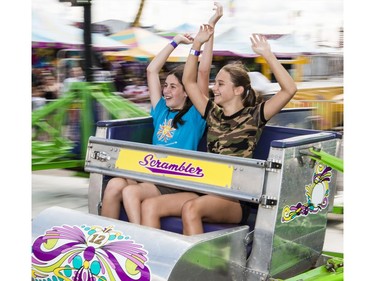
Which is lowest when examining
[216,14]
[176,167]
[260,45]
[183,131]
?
[176,167]

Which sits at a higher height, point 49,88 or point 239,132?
point 49,88

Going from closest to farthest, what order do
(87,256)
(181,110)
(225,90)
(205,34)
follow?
(87,256), (225,90), (205,34), (181,110)

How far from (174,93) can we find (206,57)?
9.9 inches

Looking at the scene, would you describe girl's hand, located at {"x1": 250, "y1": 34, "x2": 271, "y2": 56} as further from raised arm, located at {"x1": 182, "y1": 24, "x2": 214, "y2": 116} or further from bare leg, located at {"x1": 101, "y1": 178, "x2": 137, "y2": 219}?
bare leg, located at {"x1": 101, "y1": 178, "x2": 137, "y2": 219}

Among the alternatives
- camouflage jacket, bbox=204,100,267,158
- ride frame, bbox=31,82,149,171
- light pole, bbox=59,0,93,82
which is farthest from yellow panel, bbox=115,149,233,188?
light pole, bbox=59,0,93,82

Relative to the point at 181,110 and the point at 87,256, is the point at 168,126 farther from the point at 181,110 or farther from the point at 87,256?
the point at 87,256

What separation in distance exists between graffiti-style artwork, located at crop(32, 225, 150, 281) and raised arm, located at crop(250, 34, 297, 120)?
946 millimetres

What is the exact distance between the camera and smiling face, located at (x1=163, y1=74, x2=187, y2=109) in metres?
3.33

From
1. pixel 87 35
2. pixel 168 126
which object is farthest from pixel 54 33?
pixel 168 126

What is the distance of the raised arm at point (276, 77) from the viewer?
2938 mm

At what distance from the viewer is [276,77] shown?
296 cm

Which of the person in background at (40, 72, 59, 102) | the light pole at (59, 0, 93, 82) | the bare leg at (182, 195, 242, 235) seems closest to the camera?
the bare leg at (182, 195, 242, 235)

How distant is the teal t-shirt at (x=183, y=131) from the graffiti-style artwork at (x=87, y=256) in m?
0.72
